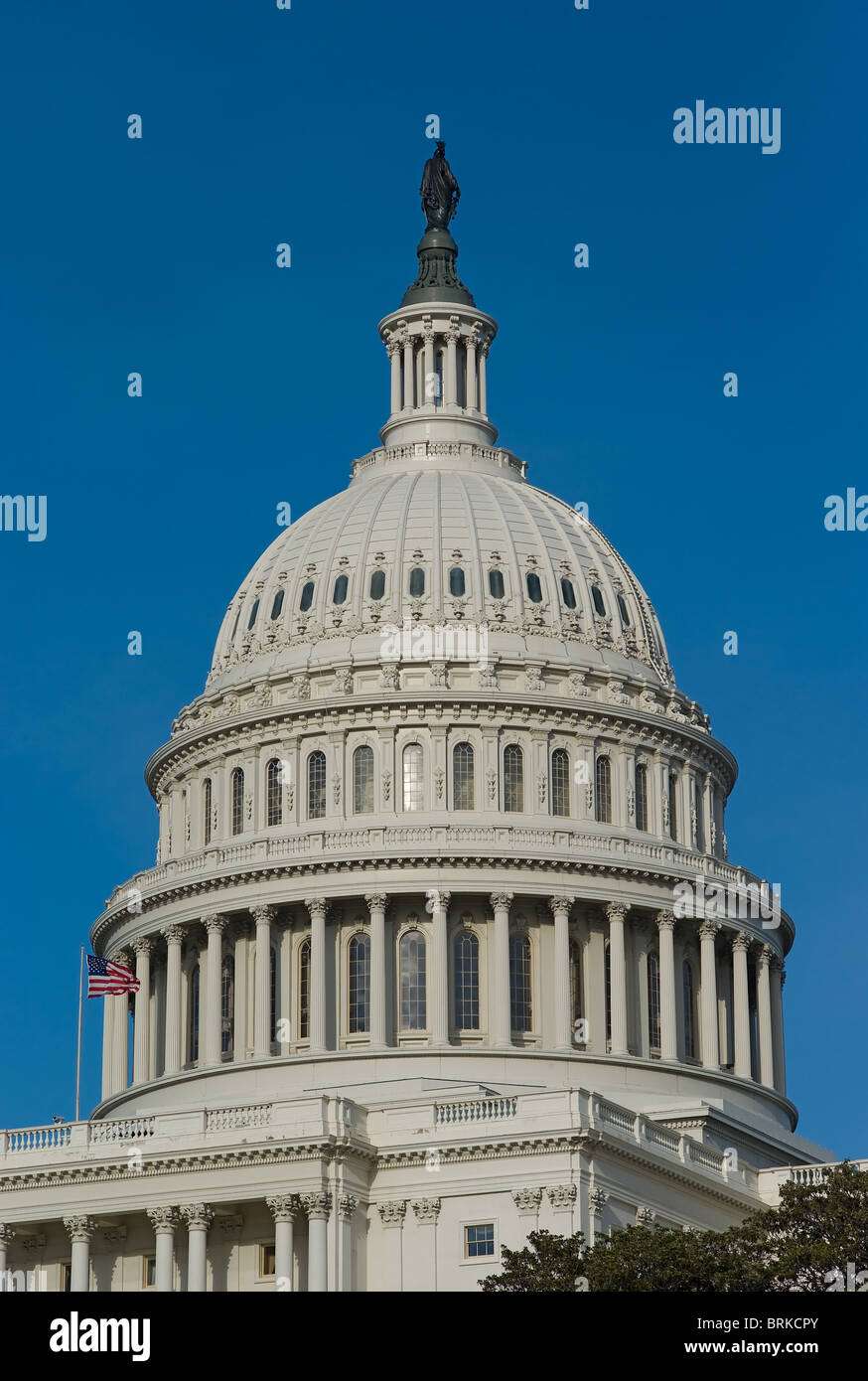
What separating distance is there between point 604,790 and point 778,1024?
13.0 metres

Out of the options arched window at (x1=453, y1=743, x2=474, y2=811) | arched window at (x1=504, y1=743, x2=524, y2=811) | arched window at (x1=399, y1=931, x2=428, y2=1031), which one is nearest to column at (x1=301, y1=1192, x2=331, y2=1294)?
arched window at (x1=399, y1=931, x2=428, y2=1031)

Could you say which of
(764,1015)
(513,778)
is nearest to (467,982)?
(513,778)

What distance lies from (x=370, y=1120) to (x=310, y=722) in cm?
2712

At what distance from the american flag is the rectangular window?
2303cm

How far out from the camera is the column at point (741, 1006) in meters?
108

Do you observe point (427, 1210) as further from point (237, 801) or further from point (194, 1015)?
point (237, 801)

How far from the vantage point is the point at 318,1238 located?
264ft

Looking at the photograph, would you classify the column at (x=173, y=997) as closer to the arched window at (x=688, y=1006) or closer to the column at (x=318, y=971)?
the column at (x=318, y=971)

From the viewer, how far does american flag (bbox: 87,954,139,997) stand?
100188mm

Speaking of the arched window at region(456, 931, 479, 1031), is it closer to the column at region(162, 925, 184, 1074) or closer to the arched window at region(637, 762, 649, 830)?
the arched window at region(637, 762, 649, 830)

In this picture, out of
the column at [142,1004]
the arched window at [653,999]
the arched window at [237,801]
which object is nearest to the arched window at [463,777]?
the arched window at [237,801]

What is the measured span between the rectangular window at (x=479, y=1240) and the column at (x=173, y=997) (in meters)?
26.6

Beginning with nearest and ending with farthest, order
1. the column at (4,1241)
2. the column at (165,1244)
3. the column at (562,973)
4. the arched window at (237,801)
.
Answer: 1. the column at (165,1244)
2. the column at (4,1241)
3. the column at (562,973)
4. the arched window at (237,801)
